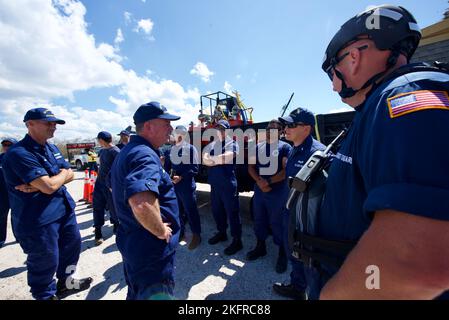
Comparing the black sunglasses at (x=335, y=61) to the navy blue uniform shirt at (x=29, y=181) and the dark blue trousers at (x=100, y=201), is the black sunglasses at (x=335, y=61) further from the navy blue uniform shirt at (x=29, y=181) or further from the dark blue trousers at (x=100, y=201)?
the dark blue trousers at (x=100, y=201)

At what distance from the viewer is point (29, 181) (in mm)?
2393

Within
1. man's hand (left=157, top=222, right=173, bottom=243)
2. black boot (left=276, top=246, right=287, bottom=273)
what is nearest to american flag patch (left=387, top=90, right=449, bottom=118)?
man's hand (left=157, top=222, right=173, bottom=243)

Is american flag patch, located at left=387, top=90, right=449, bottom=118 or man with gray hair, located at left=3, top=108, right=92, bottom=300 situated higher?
american flag patch, located at left=387, top=90, right=449, bottom=118

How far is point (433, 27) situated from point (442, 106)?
837 cm

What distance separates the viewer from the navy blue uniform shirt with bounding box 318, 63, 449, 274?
0.54 metres

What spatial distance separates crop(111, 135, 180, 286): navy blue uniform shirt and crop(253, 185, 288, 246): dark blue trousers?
1.86 m

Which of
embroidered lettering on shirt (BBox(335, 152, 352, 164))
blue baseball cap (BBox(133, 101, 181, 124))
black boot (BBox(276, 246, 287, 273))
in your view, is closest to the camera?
embroidered lettering on shirt (BBox(335, 152, 352, 164))

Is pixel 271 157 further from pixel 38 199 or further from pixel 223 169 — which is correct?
pixel 38 199

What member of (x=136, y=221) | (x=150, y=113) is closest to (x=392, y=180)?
(x=136, y=221)

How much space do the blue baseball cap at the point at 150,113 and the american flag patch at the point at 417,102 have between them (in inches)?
71.8

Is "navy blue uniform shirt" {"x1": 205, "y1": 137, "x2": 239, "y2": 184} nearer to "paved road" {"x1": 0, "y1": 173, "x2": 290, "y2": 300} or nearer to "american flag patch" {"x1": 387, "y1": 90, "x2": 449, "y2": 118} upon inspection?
"paved road" {"x1": 0, "y1": 173, "x2": 290, "y2": 300}

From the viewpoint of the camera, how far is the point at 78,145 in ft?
80.5

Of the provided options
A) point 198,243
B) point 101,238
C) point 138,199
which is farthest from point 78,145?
point 138,199
